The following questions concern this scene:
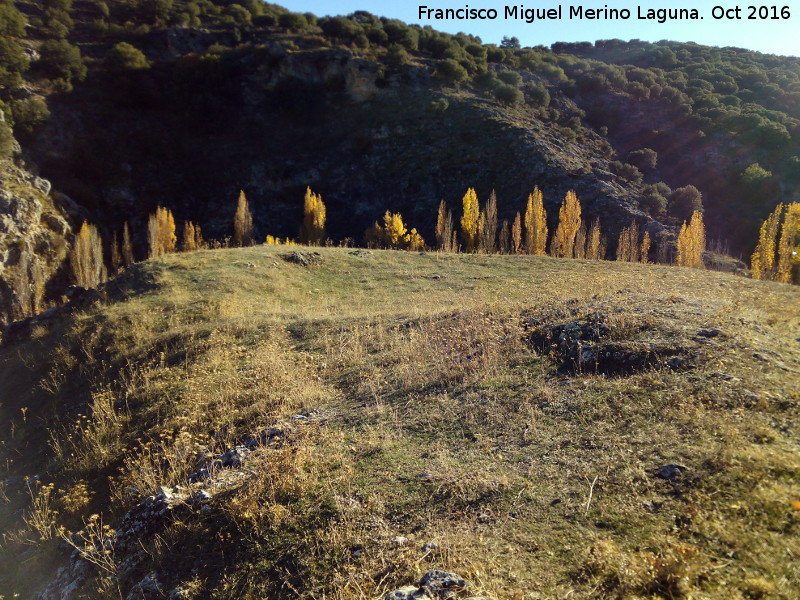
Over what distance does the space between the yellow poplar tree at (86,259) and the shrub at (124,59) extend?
28.9 meters

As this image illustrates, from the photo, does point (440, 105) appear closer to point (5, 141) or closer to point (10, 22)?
point (5, 141)

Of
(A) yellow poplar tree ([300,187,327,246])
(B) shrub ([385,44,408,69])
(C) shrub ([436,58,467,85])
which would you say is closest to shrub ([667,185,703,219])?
(C) shrub ([436,58,467,85])

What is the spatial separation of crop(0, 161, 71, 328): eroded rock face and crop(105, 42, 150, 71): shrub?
74.3ft

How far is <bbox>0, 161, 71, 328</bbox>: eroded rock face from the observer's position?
39.6m

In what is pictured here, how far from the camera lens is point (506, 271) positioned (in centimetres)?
2319

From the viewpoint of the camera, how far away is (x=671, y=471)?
14.4 ft

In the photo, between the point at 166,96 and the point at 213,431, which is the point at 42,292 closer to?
the point at 166,96

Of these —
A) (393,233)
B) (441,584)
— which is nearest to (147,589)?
(441,584)

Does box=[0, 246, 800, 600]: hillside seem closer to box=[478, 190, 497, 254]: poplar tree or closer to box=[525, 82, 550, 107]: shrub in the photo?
box=[478, 190, 497, 254]: poplar tree

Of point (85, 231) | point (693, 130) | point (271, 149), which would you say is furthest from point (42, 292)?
point (693, 130)

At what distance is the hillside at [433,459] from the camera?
3736 millimetres

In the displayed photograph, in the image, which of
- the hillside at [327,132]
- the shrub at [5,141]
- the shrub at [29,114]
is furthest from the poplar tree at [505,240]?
the shrub at [29,114]

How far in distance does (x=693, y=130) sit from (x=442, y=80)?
33.3 m

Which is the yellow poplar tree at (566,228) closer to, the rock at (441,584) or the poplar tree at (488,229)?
the poplar tree at (488,229)
